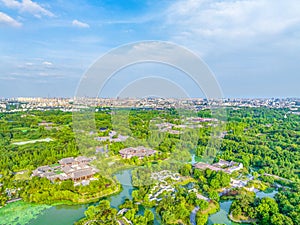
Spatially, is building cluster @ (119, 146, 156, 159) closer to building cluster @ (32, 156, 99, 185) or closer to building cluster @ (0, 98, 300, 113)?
building cluster @ (32, 156, 99, 185)

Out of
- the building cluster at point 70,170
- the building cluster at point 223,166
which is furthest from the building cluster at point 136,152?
the building cluster at point 223,166

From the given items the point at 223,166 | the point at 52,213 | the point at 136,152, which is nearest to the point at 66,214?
the point at 52,213

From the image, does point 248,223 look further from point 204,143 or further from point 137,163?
point 204,143

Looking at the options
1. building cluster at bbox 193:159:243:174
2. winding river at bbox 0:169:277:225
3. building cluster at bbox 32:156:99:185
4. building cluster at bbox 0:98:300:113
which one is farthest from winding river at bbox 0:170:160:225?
building cluster at bbox 0:98:300:113

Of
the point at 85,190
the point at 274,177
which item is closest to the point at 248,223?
the point at 274,177

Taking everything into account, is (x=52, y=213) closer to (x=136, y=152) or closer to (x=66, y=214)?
(x=66, y=214)

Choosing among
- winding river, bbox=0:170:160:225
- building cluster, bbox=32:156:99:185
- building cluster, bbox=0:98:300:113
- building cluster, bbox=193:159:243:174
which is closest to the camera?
winding river, bbox=0:170:160:225
